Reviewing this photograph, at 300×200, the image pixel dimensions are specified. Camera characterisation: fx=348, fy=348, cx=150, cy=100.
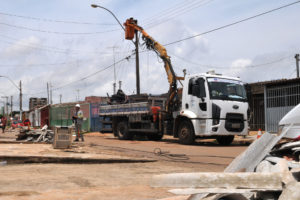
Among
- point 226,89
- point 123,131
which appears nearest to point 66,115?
point 123,131

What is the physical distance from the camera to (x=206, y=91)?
13.1 meters

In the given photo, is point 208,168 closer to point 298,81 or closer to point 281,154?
point 281,154

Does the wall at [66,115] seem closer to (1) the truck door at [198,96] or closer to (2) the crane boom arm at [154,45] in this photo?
(2) the crane boom arm at [154,45]

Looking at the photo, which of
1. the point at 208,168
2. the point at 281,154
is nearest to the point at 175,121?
the point at 208,168

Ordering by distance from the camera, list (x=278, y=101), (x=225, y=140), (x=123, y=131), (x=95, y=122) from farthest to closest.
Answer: (x=95, y=122)
(x=278, y=101)
(x=123, y=131)
(x=225, y=140)

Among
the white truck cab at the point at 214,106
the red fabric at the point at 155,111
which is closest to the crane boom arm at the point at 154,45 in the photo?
the red fabric at the point at 155,111

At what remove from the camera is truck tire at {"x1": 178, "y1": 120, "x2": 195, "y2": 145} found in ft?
44.9

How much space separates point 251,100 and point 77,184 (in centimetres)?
2045

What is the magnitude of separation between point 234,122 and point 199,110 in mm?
1446

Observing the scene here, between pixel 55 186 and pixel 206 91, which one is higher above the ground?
pixel 206 91

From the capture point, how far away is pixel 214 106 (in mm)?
13031

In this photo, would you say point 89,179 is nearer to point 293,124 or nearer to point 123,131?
point 293,124

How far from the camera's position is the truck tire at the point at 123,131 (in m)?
17.6

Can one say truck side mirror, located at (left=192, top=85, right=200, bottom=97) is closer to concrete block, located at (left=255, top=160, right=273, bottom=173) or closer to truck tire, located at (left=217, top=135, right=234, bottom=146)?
truck tire, located at (left=217, top=135, right=234, bottom=146)
